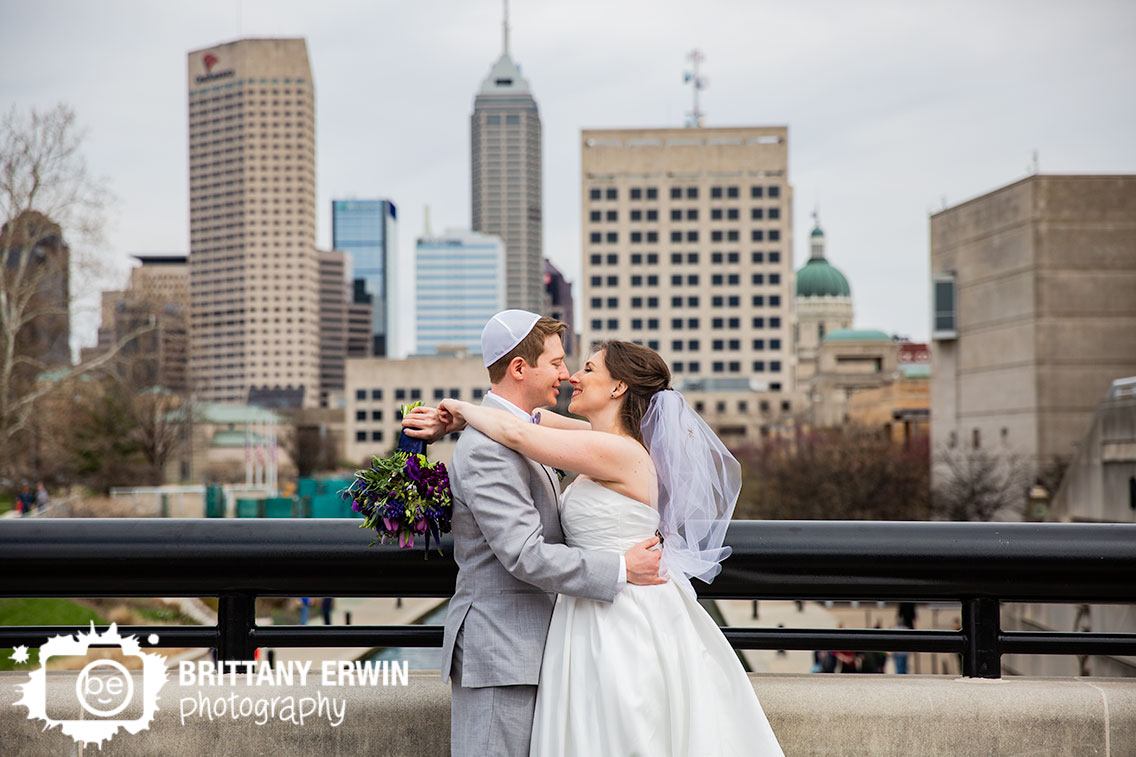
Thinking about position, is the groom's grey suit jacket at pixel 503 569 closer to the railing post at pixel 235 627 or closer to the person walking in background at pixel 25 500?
the railing post at pixel 235 627

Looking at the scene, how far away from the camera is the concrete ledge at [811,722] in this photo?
370cm

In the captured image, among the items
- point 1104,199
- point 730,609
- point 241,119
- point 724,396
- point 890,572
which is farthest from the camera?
point 241,119

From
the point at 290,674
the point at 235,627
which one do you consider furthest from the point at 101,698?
the point at 290,674

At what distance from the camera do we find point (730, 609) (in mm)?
39000

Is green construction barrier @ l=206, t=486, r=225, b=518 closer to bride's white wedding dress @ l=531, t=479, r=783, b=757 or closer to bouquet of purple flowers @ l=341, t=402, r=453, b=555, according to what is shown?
bouquet of purple flowers @ l=341, t=402, r=453, b=555

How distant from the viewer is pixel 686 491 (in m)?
3.50

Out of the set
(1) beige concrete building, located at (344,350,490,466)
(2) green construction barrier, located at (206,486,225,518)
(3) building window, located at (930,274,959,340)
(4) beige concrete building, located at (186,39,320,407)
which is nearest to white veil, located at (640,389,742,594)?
(2) green construction barrier, located at (206,486,225,518)

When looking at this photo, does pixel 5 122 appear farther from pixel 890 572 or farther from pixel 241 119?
pixel 241 119

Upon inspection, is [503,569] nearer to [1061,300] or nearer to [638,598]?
[638,598]

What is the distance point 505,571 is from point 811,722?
1.30 m

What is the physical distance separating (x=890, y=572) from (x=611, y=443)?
1.10 metres

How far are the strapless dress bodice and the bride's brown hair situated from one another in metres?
0.24

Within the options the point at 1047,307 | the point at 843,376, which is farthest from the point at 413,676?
the point at 843,376

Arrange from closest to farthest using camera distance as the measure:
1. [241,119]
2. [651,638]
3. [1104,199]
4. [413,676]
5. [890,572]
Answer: [651,638] < [890,572] < [413,676] < [1104,199] < [241,119]
